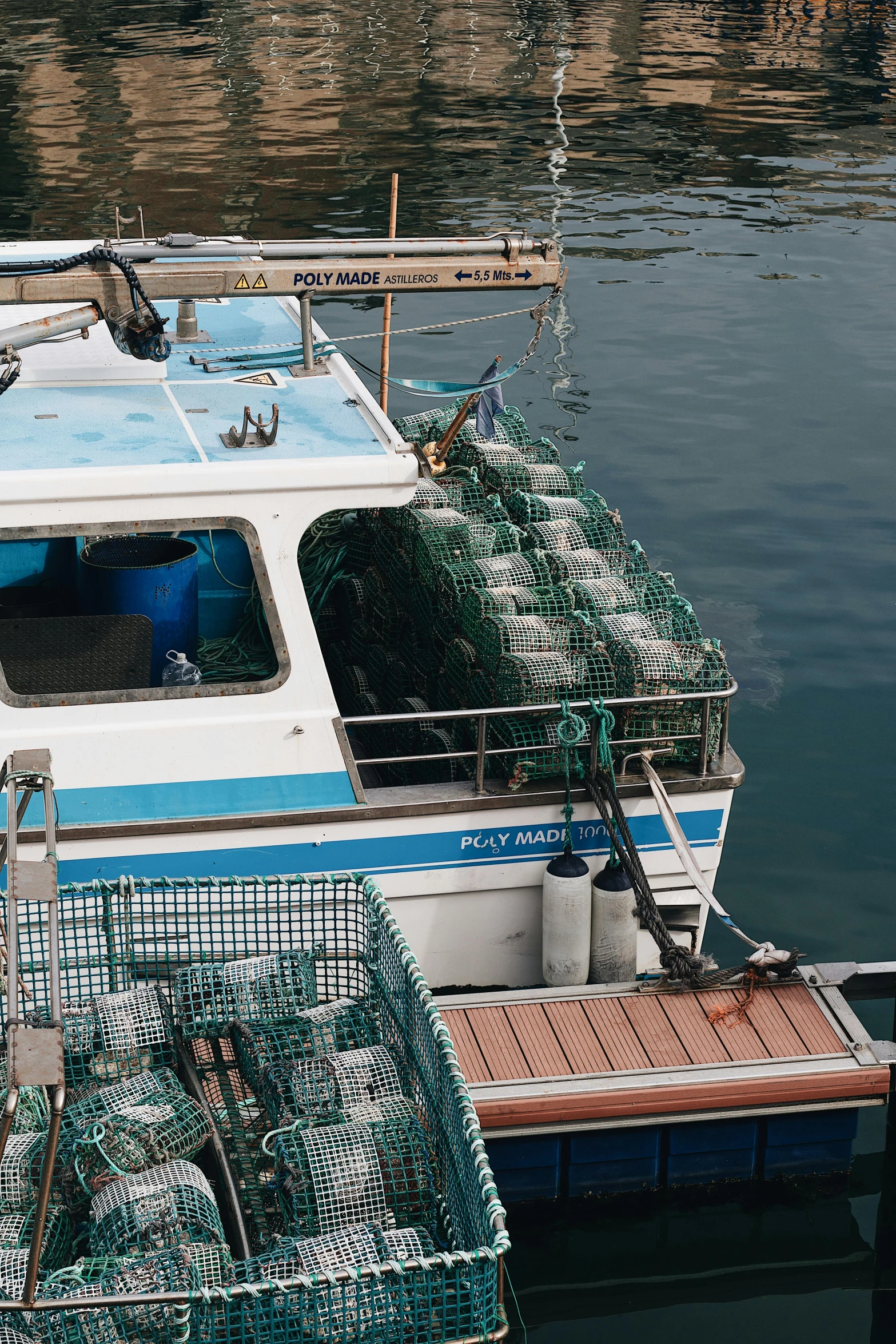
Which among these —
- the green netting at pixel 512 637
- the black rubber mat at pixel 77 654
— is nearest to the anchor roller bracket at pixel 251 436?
the black rubber mat at pixel 77 654

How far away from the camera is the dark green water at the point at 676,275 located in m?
7.17

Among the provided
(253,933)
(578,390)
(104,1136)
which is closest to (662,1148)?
(253,933)

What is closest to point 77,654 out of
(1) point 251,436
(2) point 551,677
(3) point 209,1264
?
(1) point 251,436

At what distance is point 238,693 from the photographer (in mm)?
7203

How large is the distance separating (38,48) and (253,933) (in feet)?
130

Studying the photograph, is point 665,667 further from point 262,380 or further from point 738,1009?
point 262,380

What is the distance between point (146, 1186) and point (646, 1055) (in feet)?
8.60

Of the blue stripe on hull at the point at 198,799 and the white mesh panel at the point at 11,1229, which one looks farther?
the blue stripe on hull at the point at 198,799

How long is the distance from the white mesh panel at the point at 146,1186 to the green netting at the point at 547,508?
14.6 ft

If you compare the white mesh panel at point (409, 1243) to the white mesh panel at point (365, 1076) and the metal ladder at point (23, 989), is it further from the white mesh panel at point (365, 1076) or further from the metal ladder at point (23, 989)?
the metal ladder at point (23, 989)

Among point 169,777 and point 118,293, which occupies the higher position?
→ point 118,293

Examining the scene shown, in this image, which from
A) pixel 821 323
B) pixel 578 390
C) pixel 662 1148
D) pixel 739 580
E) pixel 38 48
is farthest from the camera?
pixel 38 48

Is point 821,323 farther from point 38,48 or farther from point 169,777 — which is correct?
point 38,48

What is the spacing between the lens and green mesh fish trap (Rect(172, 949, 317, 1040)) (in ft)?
19.5
